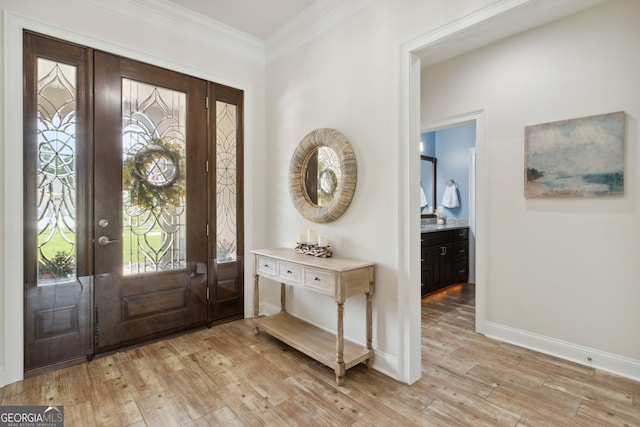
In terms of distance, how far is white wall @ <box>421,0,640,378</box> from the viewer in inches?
87.8

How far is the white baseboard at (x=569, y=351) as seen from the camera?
221 centimetres

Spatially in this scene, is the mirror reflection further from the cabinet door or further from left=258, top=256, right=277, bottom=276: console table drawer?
the cabinet door

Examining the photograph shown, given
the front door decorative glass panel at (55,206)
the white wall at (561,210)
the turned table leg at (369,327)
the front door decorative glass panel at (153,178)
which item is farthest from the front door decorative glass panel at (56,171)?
the white wall at (561,210)

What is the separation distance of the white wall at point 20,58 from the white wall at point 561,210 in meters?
2.57

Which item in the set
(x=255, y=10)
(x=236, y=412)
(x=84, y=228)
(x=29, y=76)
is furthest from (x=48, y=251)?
(x=255, y=10)

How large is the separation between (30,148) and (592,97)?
4.19m

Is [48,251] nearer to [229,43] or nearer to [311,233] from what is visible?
[311,233]

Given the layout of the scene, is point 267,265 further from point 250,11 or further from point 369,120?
point 250,11

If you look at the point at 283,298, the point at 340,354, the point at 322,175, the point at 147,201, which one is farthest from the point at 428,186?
the point at 147,201

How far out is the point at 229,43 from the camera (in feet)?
10.5

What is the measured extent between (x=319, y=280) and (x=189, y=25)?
266 cm

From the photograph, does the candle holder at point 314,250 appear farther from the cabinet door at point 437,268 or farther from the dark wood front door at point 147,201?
the cabinet door at point 437,268

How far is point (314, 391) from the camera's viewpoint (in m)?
2.05

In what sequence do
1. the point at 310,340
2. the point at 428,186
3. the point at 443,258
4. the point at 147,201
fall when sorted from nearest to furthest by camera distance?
the point at 310,340, the point at 147,201, the point at 443,258, the point at 428,186
